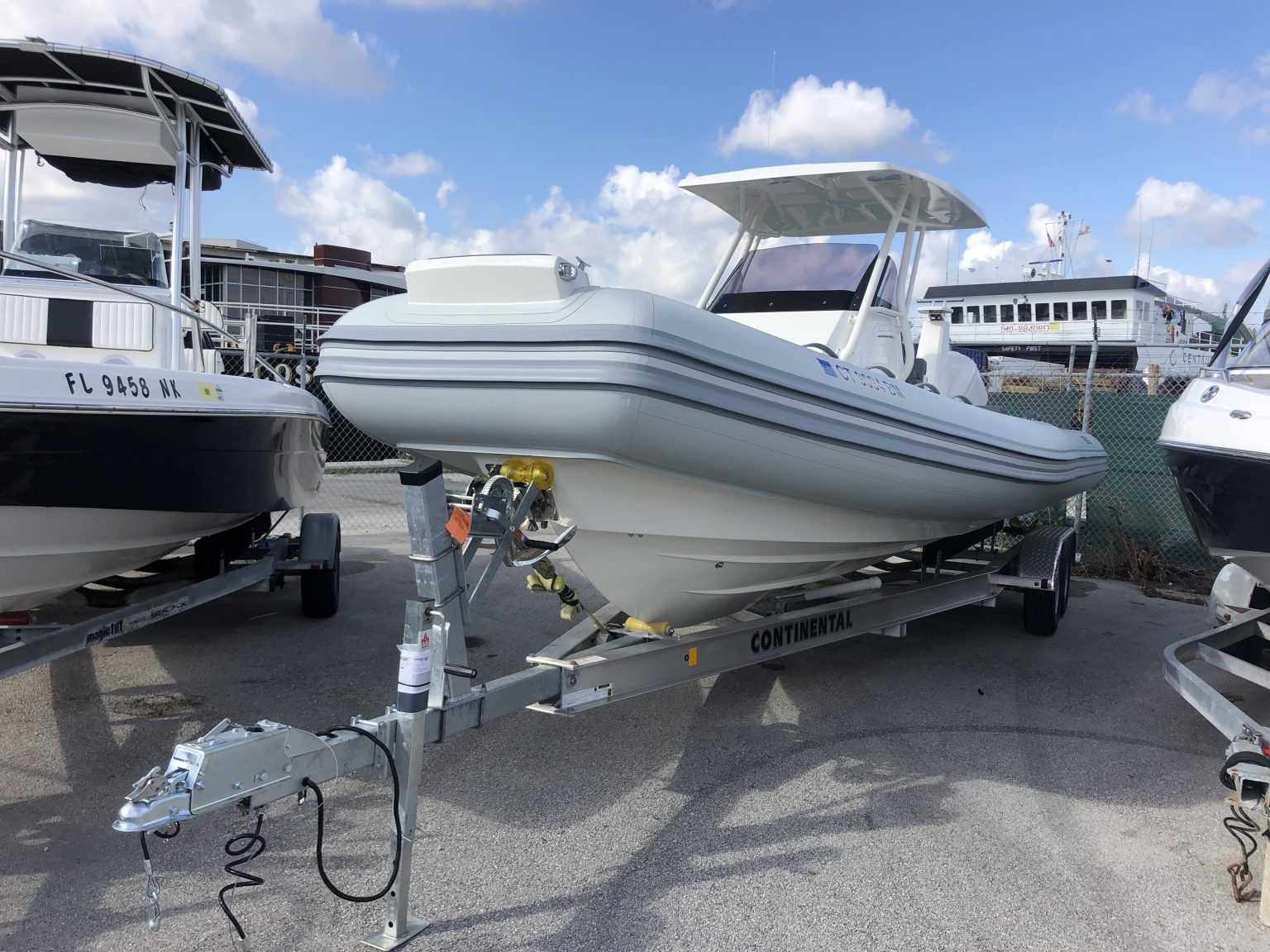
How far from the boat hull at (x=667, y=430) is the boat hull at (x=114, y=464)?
0.73 m

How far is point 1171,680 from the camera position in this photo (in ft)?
12.0

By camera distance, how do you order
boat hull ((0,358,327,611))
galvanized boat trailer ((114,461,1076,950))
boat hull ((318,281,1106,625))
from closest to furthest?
1. galvanized boat trailer ((114,461,1076,950))
2. boat hull ((318,281,1106,625))
3. boat hull ((0,358,327,611))

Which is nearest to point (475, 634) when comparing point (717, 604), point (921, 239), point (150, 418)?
point (717, 604)

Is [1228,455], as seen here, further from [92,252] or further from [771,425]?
[92,252]

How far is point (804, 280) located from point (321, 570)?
3.26 m

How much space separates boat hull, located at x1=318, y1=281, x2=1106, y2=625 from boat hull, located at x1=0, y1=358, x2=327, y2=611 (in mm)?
732

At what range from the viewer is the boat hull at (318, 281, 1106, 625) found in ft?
9.05

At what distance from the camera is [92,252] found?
5.01m

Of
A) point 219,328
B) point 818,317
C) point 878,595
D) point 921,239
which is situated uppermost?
point 921,239

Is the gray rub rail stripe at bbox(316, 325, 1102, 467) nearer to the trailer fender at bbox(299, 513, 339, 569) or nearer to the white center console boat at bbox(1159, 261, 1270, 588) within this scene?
the white center console boat at bbox(1159, 261, 1270, 588)

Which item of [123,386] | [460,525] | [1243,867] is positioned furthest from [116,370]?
[1243,867]

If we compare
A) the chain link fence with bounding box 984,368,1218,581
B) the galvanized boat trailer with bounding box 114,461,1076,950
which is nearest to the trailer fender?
the galvanized boat trailer with bounding box 114,461,1076,950

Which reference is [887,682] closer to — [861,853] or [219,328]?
[861,853]

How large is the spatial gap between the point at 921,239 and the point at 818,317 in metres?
1.10
